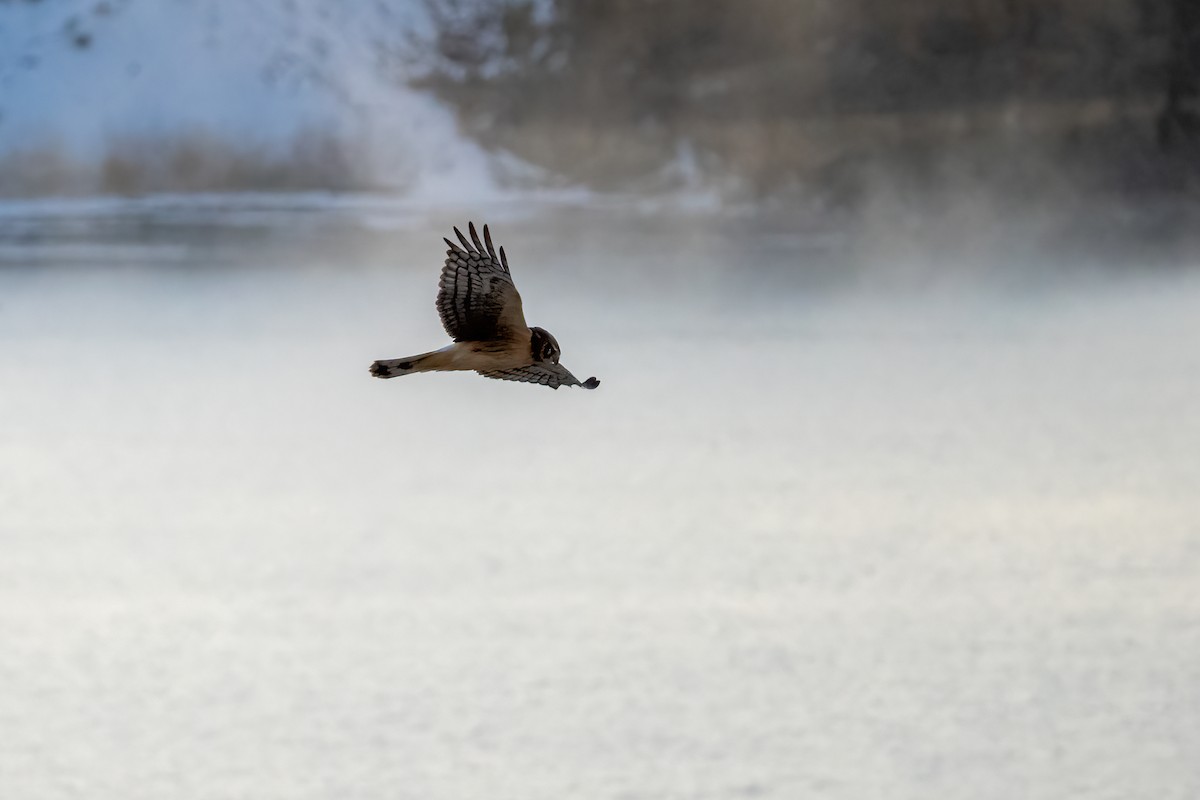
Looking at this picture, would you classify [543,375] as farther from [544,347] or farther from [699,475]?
[699,475]

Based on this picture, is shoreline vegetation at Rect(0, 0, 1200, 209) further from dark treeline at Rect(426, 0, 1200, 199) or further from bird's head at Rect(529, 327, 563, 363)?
bird's head at Rect(529, 327, 563, 363)

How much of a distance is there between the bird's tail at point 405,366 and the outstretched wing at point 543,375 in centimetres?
20

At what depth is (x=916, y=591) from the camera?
22.9 m

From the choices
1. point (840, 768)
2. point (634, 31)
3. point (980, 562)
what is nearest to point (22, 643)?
point (840, 768)

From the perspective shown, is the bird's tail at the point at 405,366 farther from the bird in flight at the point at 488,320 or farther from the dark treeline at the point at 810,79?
the dark treeline at the point at 810,79

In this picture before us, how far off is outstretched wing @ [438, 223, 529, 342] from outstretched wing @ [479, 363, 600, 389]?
11cm

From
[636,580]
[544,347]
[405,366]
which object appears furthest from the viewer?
[636,580]

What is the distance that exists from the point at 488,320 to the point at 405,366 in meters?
0.39

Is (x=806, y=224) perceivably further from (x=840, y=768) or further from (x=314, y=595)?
(x=840, y=768)

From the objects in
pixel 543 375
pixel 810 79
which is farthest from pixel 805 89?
pixel 543 375

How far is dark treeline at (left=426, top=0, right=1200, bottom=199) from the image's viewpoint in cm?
3078

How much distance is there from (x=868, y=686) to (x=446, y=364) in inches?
593

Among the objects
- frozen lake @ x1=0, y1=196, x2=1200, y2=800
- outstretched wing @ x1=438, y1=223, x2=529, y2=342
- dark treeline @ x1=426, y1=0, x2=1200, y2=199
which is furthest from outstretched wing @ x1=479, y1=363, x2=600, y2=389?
dark treeline @ x1=426, y1=0, x2=1200, y2=199

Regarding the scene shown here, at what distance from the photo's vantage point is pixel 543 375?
6.19 metres
